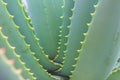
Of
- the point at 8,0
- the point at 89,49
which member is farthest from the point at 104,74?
the point at 8,0

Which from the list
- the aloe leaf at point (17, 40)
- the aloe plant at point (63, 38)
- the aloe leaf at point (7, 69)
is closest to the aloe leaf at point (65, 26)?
the aloe plant at point (63, 38)

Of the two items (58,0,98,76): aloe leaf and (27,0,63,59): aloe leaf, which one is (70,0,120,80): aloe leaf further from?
(27,0,63,59): aloe leaf

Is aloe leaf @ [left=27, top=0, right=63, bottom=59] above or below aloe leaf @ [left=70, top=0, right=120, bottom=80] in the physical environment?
above

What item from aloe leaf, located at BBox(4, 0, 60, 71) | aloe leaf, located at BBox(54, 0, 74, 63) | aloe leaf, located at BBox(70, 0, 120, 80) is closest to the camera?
aloe leaf, located at BBox(70, 0, 120, 80)

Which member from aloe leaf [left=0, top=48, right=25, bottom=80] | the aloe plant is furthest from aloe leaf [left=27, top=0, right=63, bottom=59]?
aloe leaf [left=0, top=48, right=25, bottom=80]

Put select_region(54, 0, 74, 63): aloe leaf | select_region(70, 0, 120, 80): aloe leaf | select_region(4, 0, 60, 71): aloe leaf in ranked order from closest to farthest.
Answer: select_region(70, 0, 120, 80): aloe leaf
select_region(4, 0, 60, 71): aloe leaf
select_region(54, 0, 74, 63): aloe leaf

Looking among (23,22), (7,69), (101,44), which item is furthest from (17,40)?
(7,69)

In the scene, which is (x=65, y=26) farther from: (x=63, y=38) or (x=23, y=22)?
(x=23, y=22)

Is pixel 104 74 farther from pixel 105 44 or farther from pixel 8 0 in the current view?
pixel 8 0
